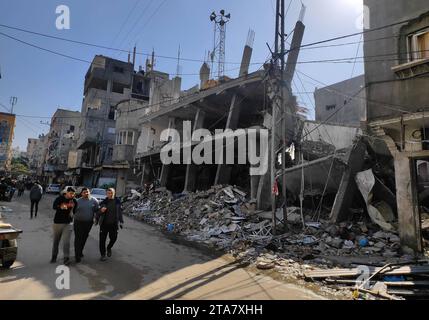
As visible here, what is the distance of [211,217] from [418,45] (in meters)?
10.1

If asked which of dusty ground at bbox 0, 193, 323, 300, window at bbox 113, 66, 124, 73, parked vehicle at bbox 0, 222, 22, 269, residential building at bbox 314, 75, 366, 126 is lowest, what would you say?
dusty ground at bbox 0, 193, 323, 300

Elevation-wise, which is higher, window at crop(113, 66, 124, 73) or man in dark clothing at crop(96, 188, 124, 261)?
window at crop(113, 66, 124, 73)

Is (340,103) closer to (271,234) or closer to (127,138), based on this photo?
(127,138)

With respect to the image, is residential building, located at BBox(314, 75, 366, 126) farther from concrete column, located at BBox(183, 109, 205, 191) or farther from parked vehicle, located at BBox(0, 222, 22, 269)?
parked vehicle, located at BBox(0, 222, 22, 269)

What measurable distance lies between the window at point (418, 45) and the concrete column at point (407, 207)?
3.05m

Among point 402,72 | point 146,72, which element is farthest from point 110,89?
point 402,72

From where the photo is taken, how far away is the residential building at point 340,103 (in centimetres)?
2784

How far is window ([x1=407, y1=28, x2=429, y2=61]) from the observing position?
9.29 meters

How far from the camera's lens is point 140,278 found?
6.05m

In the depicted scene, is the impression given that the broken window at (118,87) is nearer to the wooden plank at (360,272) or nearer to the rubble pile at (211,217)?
the rubble pile at (211,217)

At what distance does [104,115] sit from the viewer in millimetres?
44125

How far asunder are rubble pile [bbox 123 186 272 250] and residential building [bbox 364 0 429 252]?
15.0 ft

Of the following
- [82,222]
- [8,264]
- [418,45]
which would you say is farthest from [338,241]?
[8,264]

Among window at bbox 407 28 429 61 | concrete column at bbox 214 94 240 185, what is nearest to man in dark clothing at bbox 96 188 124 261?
window at bbox 407 28 429 61
